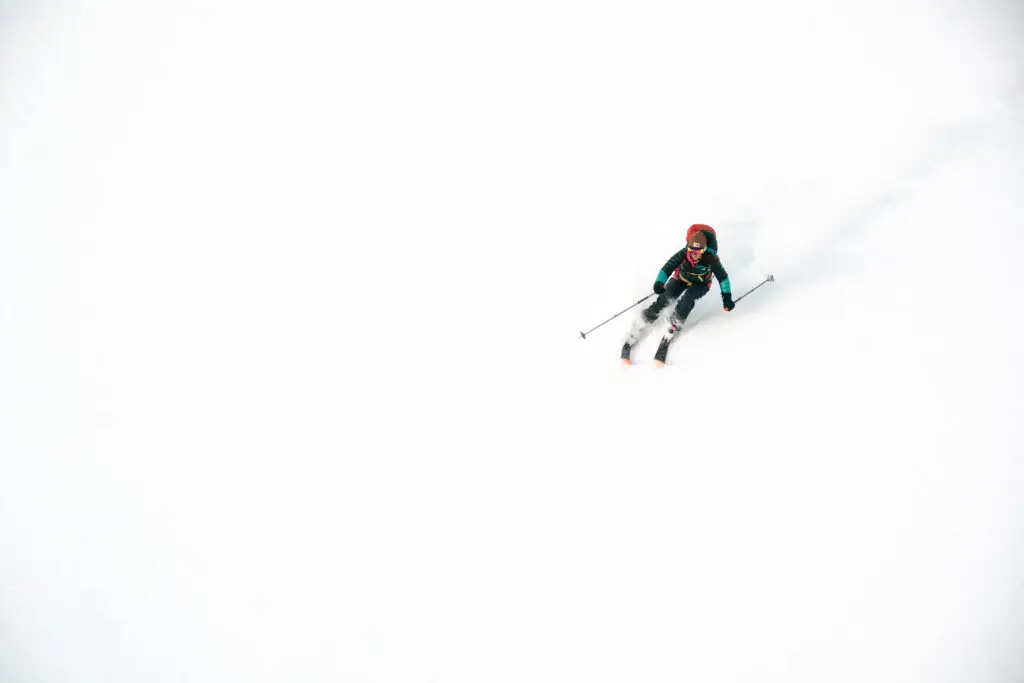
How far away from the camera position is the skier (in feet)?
19.4

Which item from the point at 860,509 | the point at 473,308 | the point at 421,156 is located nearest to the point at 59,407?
the point at 473,308

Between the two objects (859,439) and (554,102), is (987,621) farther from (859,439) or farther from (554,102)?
(554,102)

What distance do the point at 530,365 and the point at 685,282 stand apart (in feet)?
8.23

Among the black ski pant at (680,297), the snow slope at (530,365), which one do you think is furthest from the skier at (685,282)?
the snow slope at (530,365)

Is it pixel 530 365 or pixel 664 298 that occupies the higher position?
pixel 664 298

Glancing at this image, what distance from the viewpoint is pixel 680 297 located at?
6.81m

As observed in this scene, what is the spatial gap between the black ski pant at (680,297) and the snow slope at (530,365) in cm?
56

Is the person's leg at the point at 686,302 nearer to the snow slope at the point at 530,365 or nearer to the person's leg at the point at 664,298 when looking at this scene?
the person's leg at the point at 664,298

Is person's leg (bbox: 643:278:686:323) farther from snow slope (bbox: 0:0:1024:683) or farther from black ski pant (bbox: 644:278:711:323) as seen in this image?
snow slope (bbox: 0:0:1024:683)

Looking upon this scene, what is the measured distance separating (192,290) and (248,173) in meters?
3.51

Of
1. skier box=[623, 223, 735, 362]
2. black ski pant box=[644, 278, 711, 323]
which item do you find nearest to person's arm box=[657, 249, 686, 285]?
skier box=[623, 223, 735, 362]

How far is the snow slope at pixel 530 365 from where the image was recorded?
4.89m

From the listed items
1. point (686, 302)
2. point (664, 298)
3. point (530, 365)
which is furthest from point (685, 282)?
point (530, 365)

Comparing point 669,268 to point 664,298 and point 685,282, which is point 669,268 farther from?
point 664,298
